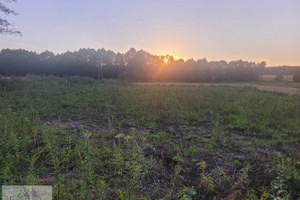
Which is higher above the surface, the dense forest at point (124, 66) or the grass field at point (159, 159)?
the dense forest at point (124, 66)

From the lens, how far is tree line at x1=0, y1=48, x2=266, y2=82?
142 ft

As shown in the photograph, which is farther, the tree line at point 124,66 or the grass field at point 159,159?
the tree line at point 124,66

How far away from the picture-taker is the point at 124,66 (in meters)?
48.8

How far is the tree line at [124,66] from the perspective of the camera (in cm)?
4325

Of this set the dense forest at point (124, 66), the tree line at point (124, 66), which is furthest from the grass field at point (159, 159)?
the dense forest at point (124, 66)

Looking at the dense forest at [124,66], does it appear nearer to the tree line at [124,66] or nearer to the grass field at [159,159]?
the tree line at [124,66]

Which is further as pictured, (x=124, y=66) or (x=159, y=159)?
(x=124, y=66)

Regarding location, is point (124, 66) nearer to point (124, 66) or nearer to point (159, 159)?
point (124, 66)

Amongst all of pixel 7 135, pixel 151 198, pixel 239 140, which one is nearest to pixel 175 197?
pixel 151 198

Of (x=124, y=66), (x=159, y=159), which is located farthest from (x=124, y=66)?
(x=159, y=159)

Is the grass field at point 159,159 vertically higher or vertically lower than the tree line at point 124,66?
lower

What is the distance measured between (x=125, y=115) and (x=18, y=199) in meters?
4.63

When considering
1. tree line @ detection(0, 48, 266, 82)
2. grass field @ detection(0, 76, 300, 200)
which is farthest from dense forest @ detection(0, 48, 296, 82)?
grass field @ detection(0, 76, 300, 200)

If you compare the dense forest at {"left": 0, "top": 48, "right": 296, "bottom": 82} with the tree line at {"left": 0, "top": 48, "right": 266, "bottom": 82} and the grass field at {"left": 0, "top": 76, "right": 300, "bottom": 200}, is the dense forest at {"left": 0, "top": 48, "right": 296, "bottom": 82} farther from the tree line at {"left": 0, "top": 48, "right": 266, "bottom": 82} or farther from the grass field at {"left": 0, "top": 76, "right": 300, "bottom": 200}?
the grass field at {"left": 0, "top": 76, "right": 300, "bottom": 200}
